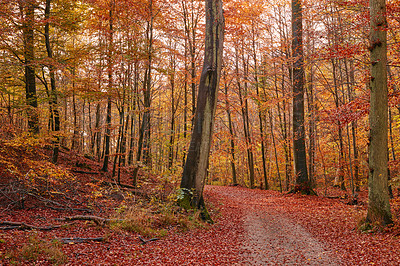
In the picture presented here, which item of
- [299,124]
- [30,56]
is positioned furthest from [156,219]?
[30,56]

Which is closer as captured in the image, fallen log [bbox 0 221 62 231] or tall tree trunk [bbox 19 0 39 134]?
fallen log [bbox 0 221 62 231]

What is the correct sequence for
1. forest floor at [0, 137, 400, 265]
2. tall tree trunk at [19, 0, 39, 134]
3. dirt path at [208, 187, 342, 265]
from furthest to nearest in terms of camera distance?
1. tall tree trunk at [19, 0, 39, 134]
2. dirt path at [208, 187, 342, 265]
3. forest floor at [0, 137, 400, 265]

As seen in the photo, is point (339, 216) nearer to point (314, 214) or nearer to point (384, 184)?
point (314, 214)

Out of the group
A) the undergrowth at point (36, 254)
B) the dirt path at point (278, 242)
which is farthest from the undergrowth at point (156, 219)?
the undergrowth at point (36, 254)

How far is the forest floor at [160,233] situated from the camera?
4.88 meters

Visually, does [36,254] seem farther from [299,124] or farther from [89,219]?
[299,124]

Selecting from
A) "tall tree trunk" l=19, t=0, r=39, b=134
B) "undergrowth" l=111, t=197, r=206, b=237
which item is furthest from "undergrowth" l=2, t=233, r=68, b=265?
"tall tree trunk" l=19, t=0, r=39, b=134

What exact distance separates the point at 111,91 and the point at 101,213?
6.57 m

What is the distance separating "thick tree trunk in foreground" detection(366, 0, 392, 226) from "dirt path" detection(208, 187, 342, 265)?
1.77 metres

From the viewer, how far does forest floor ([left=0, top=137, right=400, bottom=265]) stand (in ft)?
16.0

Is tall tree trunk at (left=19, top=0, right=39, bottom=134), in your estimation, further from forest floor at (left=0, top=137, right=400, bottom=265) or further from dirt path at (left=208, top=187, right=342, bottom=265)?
dirt path at (left=208, top=187, right=342, bottom=265)

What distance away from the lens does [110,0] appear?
43.3 ft

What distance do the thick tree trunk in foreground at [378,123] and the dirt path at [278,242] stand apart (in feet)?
5.80

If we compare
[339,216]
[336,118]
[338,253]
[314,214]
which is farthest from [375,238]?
[336,118]
